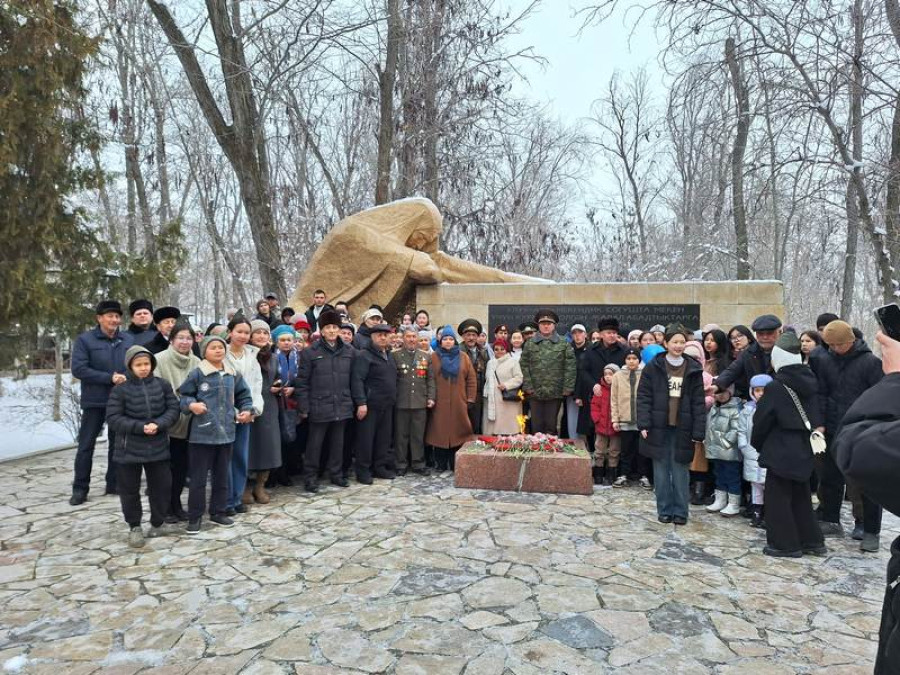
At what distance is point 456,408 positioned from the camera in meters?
6.40

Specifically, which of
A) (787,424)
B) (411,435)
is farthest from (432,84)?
(787,424)

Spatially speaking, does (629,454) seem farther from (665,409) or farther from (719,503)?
(665,409)

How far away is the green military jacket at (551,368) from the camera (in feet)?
20.5

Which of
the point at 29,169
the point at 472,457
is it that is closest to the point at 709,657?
the point at 472,457

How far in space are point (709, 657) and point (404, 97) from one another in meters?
13.9

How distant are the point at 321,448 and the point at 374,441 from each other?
1.98 ft

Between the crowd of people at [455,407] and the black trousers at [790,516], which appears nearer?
the black trousers at [790,516]

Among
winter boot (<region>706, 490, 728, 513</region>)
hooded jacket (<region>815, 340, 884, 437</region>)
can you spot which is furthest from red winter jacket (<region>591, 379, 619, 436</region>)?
hooded jacket (<region>815, 340, 884, 437</region>)

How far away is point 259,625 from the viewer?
298 centimetres

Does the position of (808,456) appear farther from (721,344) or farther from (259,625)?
(259,625)

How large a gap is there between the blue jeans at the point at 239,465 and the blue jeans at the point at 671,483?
3.51 m

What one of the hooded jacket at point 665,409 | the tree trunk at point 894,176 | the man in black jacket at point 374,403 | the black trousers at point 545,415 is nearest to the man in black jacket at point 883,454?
the hooded jacket at point 665,409

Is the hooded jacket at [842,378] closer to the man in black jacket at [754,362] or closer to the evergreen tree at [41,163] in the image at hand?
the man in black jacket at [754,362]

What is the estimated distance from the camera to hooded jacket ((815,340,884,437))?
4535 millimetres
